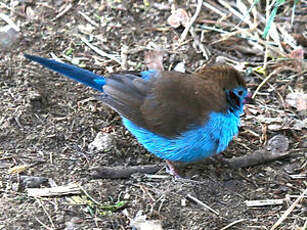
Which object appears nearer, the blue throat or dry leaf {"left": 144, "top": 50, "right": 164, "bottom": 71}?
the blue throat

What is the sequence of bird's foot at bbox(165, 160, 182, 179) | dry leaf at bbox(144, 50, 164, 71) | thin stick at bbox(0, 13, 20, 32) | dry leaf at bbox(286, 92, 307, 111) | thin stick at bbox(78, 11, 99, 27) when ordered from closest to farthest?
bird's foot at bbox(165, 160, 182, 179) → dry leaf at bbox(286, 92, 307, 111) → dry leaf at bbox(144, 50, 164, 71) → thin stick at bbox(0, 13, 20, 32) → thin stick at bbox(78, 11, 99, 27)

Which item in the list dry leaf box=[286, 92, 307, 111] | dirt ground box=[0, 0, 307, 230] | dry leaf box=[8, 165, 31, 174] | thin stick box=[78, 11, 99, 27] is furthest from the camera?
thin stick box=[78, 11, 99, 27]

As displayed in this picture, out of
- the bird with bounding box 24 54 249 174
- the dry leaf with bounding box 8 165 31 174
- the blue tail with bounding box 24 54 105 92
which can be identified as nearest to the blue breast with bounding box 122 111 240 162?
the bird with bounding box 24 54 249 174

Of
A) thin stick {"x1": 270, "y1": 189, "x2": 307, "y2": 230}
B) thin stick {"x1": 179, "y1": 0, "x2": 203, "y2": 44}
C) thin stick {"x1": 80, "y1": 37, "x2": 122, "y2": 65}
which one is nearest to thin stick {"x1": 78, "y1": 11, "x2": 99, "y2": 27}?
thin stick {"x1": 80, "y1": 37, "x2": 122, "y2": 65}

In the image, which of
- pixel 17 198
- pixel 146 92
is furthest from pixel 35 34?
pixel 17 198

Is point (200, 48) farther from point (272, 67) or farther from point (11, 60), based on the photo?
point (11, 60)

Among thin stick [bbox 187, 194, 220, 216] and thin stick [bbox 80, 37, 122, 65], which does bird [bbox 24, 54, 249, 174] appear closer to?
thin stick [bbox 187, 194, 220, 216]

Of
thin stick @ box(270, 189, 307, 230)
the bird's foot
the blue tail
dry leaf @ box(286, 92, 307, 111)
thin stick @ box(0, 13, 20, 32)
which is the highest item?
thin stick @ box(0, 13, 20, 32)

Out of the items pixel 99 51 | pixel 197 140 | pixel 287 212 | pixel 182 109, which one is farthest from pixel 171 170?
pixel 99 51

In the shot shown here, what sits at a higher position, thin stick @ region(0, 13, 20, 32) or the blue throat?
thin stick @ region(0, 13, 20, 32)
